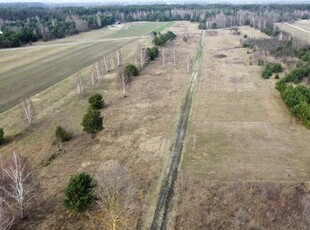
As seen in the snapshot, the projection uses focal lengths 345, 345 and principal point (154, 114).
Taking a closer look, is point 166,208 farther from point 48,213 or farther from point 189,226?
point 48,213

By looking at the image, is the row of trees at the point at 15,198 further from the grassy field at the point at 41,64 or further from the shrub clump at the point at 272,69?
the shrub clump at the point at 272,69

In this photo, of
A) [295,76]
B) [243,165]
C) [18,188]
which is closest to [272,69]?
[295,76]

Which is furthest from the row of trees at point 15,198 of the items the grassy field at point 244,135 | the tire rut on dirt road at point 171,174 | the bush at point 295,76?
the bush at point 295,76

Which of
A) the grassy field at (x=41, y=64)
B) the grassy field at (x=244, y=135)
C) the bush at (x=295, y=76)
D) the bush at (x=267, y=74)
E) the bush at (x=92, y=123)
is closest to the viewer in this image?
the grassy field at (x=244, y=135)

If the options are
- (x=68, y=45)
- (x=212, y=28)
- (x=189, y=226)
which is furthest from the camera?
(x=212, y=28)

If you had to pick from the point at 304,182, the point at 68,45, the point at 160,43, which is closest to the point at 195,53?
the point at 160,43

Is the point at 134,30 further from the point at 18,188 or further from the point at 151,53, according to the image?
the point at 18,188
